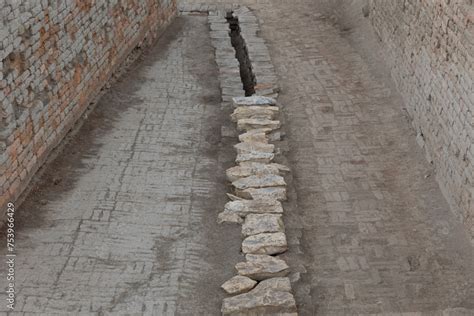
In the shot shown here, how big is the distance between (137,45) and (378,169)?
5.50m

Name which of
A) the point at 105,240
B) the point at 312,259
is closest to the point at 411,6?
the point at 312,259

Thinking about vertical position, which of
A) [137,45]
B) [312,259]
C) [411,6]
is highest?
[411,6]

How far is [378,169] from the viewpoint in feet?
28.9

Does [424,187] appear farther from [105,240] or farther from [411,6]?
[105,240]

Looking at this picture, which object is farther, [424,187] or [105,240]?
[424,187]

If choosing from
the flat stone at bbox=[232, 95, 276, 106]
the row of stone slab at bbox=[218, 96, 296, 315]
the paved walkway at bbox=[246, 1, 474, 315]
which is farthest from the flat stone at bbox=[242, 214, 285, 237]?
the flat stone at bbox=[232, 95, 276, 106]

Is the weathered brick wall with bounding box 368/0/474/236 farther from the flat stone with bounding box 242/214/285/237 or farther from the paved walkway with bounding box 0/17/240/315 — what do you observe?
the paved walkway with bounding box 0/17/240/315

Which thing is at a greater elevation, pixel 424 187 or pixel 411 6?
pixel 411 6

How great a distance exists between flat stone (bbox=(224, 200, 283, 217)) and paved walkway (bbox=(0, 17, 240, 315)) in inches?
8.7

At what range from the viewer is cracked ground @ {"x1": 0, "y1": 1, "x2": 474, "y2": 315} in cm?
627

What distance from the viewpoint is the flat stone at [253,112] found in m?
9.90

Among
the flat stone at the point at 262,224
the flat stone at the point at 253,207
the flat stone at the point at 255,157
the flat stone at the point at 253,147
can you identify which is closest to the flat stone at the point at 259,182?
the flat stone at the point at 253,207

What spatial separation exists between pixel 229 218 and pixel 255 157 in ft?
4.85

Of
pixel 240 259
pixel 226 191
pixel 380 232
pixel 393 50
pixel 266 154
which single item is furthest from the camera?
pixel 393 50
